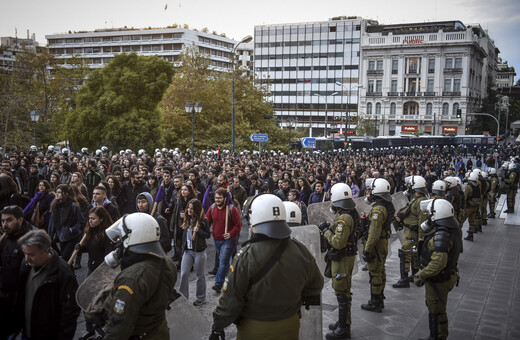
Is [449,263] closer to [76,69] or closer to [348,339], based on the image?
[348,339]

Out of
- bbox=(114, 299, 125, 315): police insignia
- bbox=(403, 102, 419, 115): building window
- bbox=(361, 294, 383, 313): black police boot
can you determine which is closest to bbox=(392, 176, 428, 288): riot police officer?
bbox=(361, 294, 383, 313): black police boot

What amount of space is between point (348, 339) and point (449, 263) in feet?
5.22

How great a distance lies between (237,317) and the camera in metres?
3.22

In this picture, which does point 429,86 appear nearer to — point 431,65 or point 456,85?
point 431,65

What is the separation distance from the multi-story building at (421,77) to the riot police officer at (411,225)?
69.8 m

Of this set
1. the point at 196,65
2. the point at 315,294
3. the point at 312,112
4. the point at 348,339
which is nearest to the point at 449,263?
the point at 348,339

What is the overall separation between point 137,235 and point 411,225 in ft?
18.0

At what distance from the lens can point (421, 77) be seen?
77188 millimetres

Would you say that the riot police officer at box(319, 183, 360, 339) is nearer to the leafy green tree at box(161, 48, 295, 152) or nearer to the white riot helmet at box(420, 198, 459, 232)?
the white riot helmet at box(420, 198, 459, 232)

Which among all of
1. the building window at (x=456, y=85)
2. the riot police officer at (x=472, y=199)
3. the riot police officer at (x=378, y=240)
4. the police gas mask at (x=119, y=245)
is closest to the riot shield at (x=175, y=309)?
the police gas mask at (x=119, y=245)

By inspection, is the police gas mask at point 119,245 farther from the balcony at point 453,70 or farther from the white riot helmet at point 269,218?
the balcony at point 453,70

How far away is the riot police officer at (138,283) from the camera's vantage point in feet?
9.75

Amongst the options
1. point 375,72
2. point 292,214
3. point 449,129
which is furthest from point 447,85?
point 292,214

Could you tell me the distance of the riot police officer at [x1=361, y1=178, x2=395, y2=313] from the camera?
6.25m
